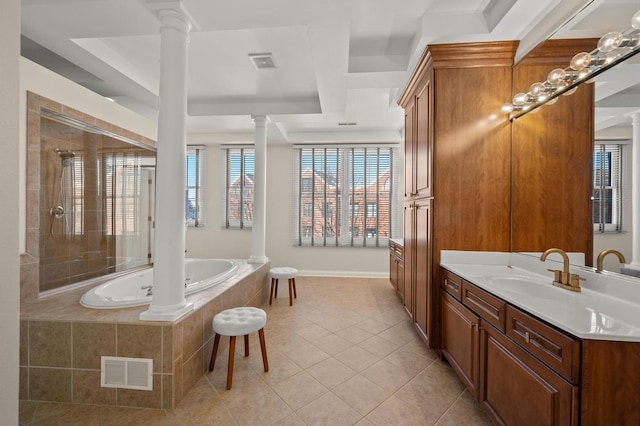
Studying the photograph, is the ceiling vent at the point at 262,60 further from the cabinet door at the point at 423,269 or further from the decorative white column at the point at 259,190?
the cabinet door at the point at 423,269

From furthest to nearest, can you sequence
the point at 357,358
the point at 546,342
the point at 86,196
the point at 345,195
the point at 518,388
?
1. the point at 345,195
2. the point at 86,196
3. the point at 357,358
4. the point at 518,388
5. the point at 546,342

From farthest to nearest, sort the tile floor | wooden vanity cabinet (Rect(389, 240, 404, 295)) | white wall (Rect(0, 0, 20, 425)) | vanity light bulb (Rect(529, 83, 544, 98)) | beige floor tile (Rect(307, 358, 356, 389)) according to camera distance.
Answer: wooden vanity cabinet (Rect(389, 240, 404, 295)) < beige floor tile (Rect(307, 358, 356, 389)) < vanity light bulb (Rect(529, 83, 544, 98)) < the tile floor < white wall (Rect(0, 0, 20, 425))

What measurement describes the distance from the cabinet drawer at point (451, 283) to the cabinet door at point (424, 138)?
65cm

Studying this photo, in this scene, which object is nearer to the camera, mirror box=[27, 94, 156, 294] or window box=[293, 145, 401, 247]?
mirror box=[27, 94, 156, 294]

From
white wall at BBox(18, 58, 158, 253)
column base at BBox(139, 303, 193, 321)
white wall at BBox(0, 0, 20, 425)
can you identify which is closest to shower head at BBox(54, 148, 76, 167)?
white wall at BBox(18, 58, 158, 253)

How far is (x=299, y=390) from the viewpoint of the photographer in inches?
71.9

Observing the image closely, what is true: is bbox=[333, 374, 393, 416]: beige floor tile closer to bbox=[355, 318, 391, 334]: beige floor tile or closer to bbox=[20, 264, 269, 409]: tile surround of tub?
bbox=[355, 318, 391, 334]: beige floor tile

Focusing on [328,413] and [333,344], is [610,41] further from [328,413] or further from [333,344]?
[333,344]

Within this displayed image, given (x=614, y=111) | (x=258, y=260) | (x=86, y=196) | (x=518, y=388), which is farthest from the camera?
(x=258, y=260)

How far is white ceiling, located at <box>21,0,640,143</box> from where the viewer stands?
1.69 m

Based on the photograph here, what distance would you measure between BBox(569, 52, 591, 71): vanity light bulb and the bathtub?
2.70 metres

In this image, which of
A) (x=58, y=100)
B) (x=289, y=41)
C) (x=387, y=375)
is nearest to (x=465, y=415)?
(x=387, y=375)

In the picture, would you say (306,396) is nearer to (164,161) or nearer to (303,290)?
(164,161)

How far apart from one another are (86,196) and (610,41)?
13.5 ft
